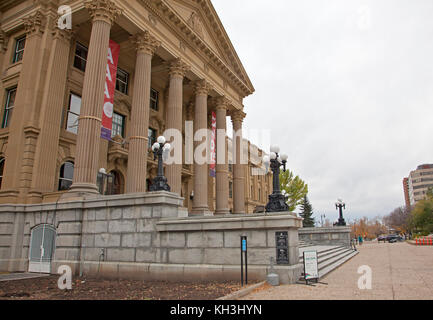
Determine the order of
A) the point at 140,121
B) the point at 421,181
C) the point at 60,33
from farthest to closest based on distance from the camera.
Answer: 1. the point at 421,181
2. the point at 60,33
3. the point at 140,121

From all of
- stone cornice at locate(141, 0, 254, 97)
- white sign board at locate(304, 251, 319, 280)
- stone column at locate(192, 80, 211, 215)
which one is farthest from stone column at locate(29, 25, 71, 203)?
white sign board at locate(304, 251, 319, 280)

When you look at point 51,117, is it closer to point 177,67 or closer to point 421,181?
point 177,67

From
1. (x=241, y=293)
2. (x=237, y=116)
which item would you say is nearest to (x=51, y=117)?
(x=241, y=293)

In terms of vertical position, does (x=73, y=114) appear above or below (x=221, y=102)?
below

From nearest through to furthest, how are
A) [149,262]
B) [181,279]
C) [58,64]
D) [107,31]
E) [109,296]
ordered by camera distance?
1. [109,296]
2. [181,279]
3. [149,262]
4. [107,31]
5. [58,64]

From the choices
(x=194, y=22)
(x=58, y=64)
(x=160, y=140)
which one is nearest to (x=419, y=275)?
(x=160, y=140)

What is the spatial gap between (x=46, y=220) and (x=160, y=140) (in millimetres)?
7186

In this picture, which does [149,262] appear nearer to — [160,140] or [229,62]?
[160,140]

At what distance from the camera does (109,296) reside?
8664 mm

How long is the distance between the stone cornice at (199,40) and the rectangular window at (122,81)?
565cm

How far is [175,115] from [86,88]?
7010 mm

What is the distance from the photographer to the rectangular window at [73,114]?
754 inches

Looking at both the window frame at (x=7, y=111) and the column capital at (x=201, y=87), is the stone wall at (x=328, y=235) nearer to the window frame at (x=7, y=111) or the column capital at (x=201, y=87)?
the column capital at (x=201, y=87)

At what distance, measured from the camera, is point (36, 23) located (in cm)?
1805
